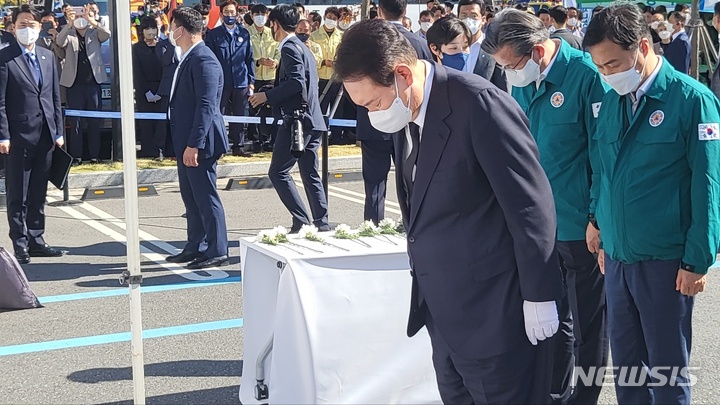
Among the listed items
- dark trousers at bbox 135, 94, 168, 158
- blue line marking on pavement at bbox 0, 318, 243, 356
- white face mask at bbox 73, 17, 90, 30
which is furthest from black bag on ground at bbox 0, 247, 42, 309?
white face mask at bbox 73, 17, 90, 30

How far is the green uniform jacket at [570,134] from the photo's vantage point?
431 centimetres

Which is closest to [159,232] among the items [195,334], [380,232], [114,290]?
[114,290]

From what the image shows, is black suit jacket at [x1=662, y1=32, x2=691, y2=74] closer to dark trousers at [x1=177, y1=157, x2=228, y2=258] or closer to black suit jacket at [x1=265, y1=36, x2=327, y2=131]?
black suit jacket at [x1=265, y1=36, x2=327, y2=131]

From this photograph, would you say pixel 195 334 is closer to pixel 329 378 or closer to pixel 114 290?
pixel 114 290

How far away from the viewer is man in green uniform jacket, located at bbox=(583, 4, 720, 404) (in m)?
3.51

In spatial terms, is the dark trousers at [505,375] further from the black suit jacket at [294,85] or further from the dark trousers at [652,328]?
the black suit jacket at [294,85]

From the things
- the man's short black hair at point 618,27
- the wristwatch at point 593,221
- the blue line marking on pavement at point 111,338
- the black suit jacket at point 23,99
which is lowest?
the blue line marking on pavement at point 111,338

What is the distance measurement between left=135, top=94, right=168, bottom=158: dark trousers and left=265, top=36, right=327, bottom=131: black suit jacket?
4.98m

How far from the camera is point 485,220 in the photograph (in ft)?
10.2

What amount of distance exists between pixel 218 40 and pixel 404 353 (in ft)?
32.2

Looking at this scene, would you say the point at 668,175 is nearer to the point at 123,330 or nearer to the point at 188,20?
the point at 123,330

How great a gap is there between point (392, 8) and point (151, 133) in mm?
6163

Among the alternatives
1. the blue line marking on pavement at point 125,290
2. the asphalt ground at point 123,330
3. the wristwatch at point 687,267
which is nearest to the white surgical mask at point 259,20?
the asphalt ground at point 123,330

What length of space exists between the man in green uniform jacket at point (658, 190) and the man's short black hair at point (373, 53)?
3.26ft
